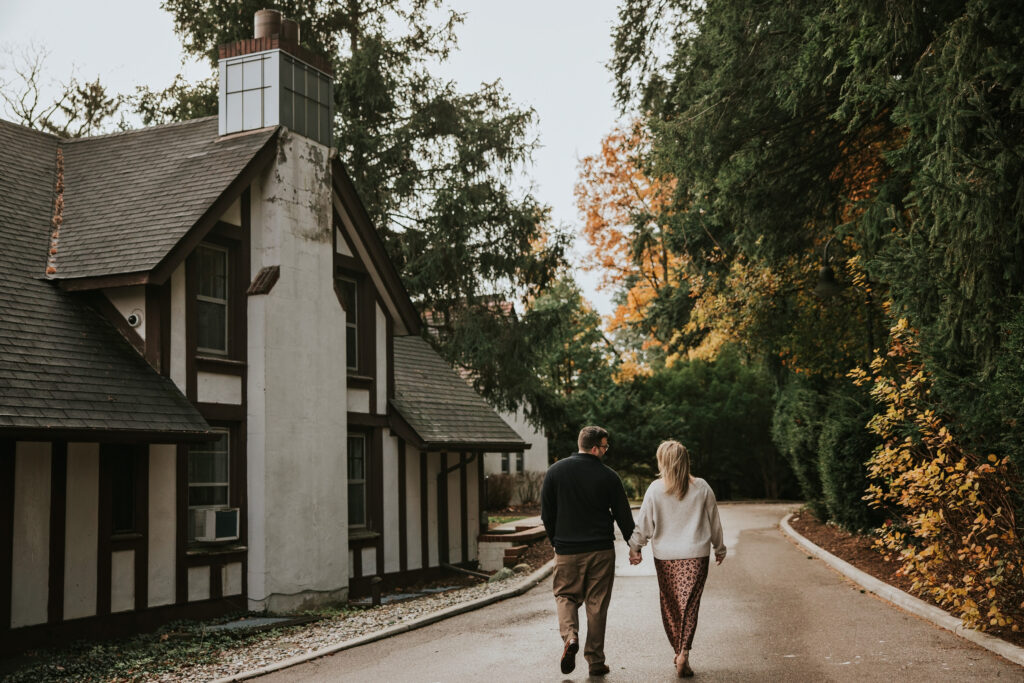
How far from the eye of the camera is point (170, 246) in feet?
42.7

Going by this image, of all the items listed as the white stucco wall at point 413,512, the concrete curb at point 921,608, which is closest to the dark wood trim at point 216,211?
the white stucco wall at point 413,512

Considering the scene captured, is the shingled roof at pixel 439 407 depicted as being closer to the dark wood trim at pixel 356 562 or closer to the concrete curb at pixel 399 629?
the dark wood trim at pixel 356 562

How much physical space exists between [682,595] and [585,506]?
A: 3.51ft

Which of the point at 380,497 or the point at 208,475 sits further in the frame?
the point at 380,497

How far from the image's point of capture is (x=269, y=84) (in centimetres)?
1580

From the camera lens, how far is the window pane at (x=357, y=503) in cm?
1716

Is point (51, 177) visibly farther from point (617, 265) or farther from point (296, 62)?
point (617, 265)

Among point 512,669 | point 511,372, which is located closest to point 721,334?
point 511,372

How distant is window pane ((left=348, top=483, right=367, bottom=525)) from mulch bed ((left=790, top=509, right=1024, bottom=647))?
829cm

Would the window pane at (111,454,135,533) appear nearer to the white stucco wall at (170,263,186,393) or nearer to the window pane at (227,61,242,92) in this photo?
the white stucco wall at (170,263,186,393)

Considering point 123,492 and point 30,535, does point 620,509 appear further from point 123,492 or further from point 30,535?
point 123,492

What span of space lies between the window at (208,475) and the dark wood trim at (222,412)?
0.21 m

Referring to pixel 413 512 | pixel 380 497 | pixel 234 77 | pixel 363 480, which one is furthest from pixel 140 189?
pixel 413 512

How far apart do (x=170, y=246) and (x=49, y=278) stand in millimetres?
1789
